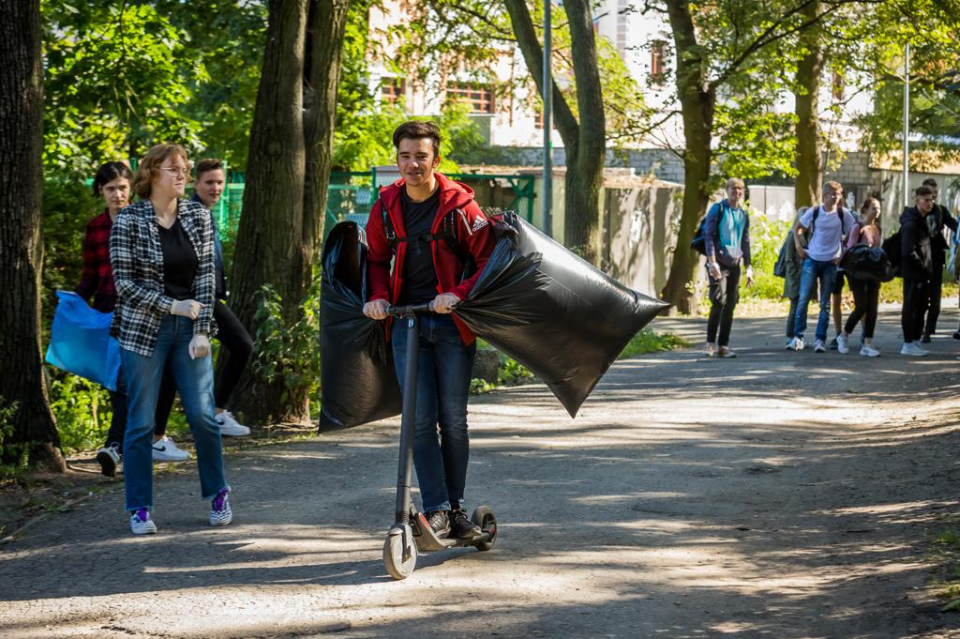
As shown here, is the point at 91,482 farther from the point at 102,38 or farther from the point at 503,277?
the point at 102,38

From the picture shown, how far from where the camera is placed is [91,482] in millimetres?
8164

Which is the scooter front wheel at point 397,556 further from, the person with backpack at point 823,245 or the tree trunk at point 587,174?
the tree trunk at point 587,174

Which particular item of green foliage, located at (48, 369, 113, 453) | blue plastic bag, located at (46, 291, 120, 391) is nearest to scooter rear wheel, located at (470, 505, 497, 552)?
blue plastic bag, located at (46, 291, 120, 391)

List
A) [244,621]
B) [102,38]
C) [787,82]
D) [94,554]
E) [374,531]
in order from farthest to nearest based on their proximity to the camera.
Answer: [787,82]
[102,38]
[374,531]
[94,554]
[244,621]

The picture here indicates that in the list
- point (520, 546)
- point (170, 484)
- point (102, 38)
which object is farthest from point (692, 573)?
point (102, 38)

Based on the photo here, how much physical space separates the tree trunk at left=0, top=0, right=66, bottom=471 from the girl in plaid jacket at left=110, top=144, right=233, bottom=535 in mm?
1403

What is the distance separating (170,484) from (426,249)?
9.45ft

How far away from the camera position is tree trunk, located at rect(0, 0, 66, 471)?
7.96 metres

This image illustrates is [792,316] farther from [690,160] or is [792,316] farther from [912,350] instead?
[690,160]

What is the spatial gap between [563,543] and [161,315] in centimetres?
222

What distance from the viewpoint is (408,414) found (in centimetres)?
596

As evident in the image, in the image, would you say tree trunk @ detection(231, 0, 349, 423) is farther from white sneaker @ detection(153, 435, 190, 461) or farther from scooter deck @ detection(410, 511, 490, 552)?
scooter deck @ detection(410, 511, 490, 552)

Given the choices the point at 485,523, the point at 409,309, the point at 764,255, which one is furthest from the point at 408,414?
the point at 764,255

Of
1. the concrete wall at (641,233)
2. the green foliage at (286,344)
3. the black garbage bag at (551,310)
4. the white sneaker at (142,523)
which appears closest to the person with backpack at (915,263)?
the green foliage at (286,344)
